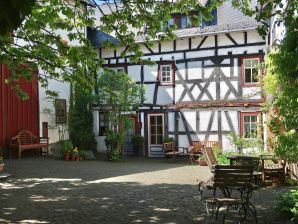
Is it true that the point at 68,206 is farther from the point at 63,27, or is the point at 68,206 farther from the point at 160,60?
the point at 160,60

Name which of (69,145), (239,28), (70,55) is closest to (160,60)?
(239,28)

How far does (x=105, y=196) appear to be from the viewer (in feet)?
32.8

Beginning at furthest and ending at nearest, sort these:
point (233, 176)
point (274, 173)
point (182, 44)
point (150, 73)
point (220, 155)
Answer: point (150, 73) → point (182, 44) → point (220, 155) → point (274, 173) → point (233, 176)

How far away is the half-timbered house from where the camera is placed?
1931 cm

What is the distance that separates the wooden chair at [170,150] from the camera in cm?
1989

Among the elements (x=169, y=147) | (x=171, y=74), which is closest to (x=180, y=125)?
(x=169, y=147)

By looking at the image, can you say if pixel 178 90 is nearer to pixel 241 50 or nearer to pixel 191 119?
pixel 191 119

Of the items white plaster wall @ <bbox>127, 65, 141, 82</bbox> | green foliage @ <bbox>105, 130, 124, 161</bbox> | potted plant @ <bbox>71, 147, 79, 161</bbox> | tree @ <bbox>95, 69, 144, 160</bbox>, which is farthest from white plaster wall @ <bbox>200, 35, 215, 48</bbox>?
potted plant @ <bbox>71, 147, 79, 161</bbox>

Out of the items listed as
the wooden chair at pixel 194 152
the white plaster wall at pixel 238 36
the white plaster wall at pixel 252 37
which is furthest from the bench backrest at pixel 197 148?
the white plaster wall at pixel 252 37

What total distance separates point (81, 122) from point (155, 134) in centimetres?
372

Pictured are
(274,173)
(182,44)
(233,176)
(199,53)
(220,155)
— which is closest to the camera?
(233,176)

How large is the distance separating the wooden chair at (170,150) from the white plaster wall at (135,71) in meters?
3.80

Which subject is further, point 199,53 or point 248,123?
point 199,53

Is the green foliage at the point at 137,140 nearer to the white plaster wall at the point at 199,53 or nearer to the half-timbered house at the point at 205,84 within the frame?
the half-timbered house at the point at 205,84
